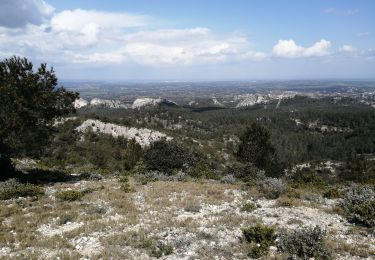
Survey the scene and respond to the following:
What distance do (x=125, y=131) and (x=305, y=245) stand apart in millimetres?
92802

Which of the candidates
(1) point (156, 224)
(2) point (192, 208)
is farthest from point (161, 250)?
(2) point (192, 208)

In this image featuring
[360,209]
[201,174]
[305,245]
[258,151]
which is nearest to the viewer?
[305,245]

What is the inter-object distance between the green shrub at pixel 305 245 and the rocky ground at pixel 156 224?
0.42 meters

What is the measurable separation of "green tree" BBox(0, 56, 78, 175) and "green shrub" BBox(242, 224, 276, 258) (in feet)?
61.0

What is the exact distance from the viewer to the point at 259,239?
13.9 meters

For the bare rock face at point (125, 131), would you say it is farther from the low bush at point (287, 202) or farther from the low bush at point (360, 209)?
the low bush at point (360, 209)

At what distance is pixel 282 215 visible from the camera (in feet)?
58.3

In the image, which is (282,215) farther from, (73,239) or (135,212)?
(73,239)

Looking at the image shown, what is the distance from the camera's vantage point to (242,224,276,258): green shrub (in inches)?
509

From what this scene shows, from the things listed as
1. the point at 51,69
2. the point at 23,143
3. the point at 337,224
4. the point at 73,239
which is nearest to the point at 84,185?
the point at 23,143

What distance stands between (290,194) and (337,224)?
548 cm

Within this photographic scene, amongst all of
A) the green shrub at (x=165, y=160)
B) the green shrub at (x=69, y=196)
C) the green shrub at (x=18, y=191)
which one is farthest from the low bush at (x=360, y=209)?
the green shrub at (x=165, y=160)

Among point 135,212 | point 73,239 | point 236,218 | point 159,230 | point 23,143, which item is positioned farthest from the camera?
point 23,143

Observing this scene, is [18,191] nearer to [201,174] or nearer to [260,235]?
[260,235]
